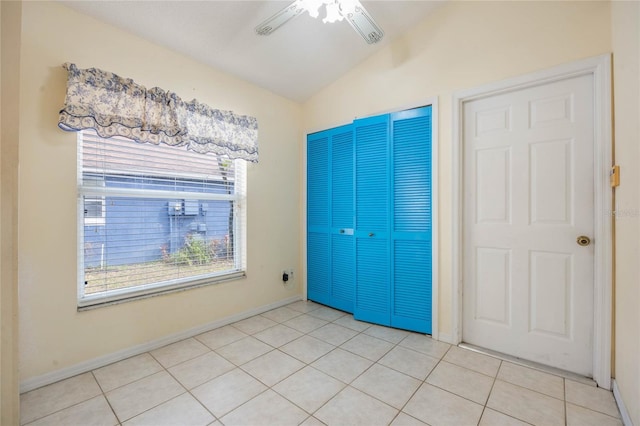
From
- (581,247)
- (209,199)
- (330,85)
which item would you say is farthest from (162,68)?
(581,247)

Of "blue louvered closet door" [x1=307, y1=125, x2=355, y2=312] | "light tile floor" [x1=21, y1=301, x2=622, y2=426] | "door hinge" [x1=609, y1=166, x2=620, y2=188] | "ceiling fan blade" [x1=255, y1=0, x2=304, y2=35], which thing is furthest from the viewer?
"blue louvered closet door" [x1=307, y1=125, x2=355, y2=312]

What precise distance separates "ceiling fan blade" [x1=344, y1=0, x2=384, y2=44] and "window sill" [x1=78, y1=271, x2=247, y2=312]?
2.48 m

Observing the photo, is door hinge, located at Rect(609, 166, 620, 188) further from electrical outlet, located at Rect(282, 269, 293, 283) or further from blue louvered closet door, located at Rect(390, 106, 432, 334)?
electrical outlet, located at Rect(282, 269, 293, 283)

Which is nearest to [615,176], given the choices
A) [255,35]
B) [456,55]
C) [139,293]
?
[456,55]

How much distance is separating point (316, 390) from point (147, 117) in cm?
234

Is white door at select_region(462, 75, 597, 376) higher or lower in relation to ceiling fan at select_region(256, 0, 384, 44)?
lower

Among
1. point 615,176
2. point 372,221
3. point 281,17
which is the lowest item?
point 372,221

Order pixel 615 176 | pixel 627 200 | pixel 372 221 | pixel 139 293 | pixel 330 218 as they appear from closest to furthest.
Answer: pixel 627 200
pixel 615 176
pixel 139 293
pixel 372 221
pixel 330 218

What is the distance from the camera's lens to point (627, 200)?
59.7 inches

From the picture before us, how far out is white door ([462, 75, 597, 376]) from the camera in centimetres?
190

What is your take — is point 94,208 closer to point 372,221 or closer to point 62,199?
point 62,199

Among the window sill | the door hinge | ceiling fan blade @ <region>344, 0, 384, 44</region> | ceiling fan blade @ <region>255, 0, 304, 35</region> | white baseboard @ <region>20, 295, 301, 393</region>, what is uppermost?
ceiling fan blade @ <region>344, 0, 384, 44</region>

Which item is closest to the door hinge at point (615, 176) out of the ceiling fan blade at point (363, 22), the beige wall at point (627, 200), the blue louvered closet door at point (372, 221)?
the beige wall at point (627, 200)

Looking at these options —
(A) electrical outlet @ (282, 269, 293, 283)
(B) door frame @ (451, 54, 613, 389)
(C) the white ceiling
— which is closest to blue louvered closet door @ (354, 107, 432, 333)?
(C) the white ceiling
